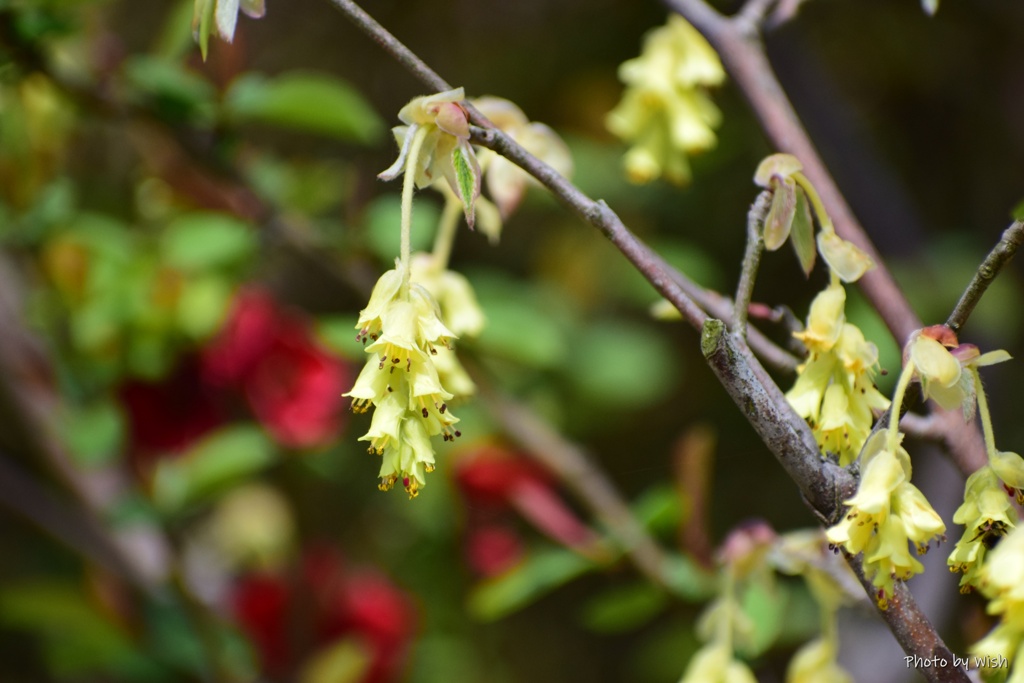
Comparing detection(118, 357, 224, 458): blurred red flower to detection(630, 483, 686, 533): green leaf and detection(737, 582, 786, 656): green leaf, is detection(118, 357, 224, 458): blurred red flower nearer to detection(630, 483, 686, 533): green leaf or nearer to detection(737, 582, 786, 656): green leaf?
detection(630, 483, 686, 533): green leaf

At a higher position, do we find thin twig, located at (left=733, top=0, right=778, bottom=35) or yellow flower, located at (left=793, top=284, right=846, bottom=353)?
thin twig, located at (left=733, top=0, right=778, bottom=35)

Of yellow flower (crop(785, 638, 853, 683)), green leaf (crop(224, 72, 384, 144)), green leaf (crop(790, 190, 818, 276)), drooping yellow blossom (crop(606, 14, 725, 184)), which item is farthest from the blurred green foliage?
green leaf (crop(790, 190, 818, 276))

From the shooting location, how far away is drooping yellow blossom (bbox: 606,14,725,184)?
0.80 metres

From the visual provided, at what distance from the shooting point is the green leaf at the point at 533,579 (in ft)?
2.86

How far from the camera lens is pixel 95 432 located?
3.60ft

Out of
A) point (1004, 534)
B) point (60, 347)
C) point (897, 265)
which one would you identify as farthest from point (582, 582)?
point (1004, 534)

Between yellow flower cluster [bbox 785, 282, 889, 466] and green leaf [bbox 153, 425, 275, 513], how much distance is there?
2.39ft

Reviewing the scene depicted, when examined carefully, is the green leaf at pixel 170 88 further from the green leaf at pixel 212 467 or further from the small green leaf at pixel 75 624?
the small green leaf at pixel 75 624

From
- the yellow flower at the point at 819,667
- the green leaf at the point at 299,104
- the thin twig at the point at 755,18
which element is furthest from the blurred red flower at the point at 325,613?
the thin twig at the point at 755,18

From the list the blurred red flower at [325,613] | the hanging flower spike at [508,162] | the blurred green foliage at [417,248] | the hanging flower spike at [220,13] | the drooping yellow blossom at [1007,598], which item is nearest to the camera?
the drooping yellow blossom at [1007,598]

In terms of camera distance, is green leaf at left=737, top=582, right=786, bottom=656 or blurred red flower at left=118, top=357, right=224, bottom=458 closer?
green leaf at left=737, top=582, right=786, bottom=656

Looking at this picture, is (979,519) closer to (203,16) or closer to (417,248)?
(203,16)

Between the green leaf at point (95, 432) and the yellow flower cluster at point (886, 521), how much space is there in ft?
A: 2.87

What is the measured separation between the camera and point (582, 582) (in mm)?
1824
